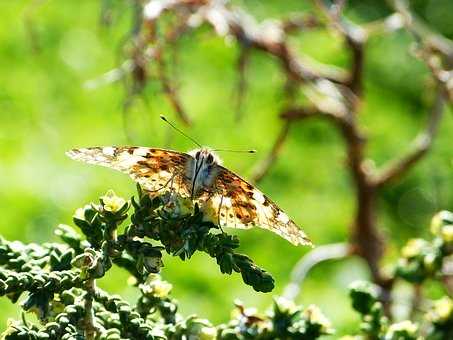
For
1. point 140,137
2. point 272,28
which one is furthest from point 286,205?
point 272,28

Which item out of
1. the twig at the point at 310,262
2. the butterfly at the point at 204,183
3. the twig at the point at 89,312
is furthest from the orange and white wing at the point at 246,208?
the twig at the point at 310,262

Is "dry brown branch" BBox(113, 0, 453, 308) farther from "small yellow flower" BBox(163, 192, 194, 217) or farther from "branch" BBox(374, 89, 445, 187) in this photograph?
"small yellow flower" BBox(163, 192, 194, 217)

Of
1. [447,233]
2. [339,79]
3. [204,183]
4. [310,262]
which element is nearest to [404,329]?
[447,233]

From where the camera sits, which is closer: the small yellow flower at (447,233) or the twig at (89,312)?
the twig at (89,312)

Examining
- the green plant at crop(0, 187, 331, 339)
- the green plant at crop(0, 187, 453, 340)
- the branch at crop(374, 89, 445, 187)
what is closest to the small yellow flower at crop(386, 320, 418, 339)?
the green plant at crop(0, 187, 453, 340)

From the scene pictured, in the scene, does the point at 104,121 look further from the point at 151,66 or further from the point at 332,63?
the point at 151,66

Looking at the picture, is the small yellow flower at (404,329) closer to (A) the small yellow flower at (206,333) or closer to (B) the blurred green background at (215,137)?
(A) the small yellow flower at (206,333)
